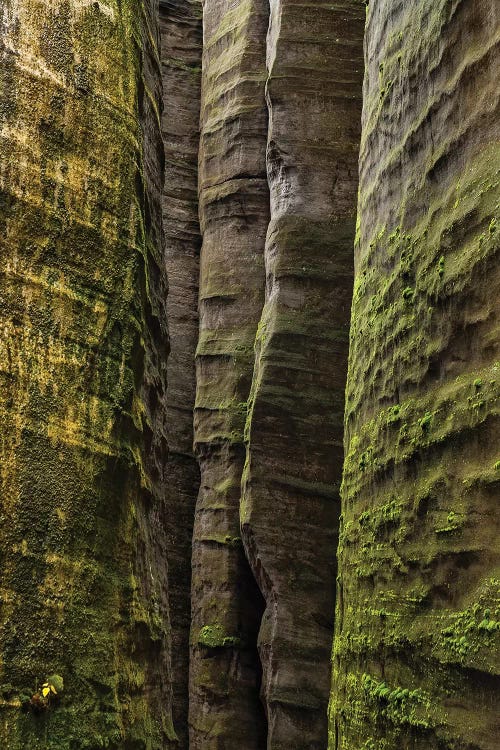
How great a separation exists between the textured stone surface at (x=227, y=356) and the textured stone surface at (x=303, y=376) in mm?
655

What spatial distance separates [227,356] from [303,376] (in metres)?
1.46

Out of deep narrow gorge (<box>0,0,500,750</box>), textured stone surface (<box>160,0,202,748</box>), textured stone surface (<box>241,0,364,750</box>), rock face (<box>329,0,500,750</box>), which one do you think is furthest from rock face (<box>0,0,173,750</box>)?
textured stone surface (<box>160,0,202,748</box>)

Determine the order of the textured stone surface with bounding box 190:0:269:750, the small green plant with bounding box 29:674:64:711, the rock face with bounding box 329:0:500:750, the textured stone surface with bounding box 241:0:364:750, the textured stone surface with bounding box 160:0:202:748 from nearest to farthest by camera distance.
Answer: the small green plant with bounding box 29:674:64:711
the rock face with bounding box 329:0:500:750
the textured stone surface with bounding box 241:0:364:750
the textured stone surface with bounding box 190:0:269:750
the textured stone surface with bounding box 160:0:202:748

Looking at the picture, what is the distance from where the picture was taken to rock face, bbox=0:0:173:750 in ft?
6.55

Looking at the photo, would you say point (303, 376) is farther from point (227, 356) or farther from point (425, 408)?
point (425, 408)

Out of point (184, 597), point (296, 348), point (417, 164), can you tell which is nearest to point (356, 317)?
point (417, 164)

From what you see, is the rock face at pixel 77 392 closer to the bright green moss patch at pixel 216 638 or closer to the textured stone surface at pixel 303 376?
the textured stone surface at pixel 303 376

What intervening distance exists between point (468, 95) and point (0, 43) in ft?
3.88

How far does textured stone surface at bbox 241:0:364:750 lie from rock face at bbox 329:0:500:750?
104 inches

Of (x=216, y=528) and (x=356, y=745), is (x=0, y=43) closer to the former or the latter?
(x=356, y=745)

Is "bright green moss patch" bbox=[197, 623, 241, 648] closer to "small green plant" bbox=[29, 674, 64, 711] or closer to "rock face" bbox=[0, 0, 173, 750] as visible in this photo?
"rock face" bbox=[0, 0, 173, 750]

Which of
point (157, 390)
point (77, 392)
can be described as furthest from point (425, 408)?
point (77, 392)

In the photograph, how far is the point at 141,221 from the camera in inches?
98.8

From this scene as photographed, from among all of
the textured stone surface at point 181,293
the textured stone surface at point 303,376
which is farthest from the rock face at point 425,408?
the textured stone surface at point 181,293
